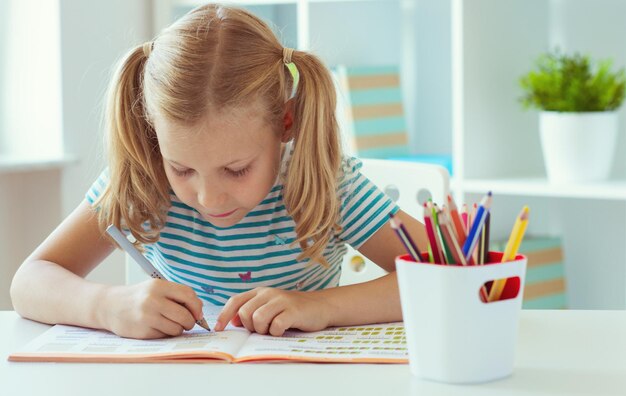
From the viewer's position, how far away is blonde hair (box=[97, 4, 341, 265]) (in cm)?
104

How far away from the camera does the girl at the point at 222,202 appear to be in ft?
3.25

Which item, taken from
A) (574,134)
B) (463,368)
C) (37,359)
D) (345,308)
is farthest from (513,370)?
(574,134)

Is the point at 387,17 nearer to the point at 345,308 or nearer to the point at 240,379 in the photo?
the point at 345,308

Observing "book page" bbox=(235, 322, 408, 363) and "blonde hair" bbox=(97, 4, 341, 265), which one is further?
"blonde hair" bbox=(97, 4, 341, 265)

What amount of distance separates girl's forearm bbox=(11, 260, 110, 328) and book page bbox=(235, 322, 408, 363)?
18cm

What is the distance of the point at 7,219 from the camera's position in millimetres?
2084

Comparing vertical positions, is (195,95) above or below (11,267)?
above

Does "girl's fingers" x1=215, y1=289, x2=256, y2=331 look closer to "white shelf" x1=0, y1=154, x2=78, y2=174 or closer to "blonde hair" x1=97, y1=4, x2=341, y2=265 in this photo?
"blonde hair" x1=97, y1=4, x2=341, y2=265

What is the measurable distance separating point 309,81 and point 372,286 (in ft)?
0.81

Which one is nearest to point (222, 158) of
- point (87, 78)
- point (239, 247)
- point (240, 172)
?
Result: point (240, 172)

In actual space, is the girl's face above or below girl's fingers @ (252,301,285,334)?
above

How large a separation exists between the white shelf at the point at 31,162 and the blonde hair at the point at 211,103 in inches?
33.3

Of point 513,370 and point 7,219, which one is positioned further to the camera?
point 7,219

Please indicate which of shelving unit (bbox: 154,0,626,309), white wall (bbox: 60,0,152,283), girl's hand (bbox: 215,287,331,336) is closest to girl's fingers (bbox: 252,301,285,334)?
girl's hand (bbox: 215,287,331,336)
